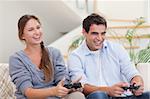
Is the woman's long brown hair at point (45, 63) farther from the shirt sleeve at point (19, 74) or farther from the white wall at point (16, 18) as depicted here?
the white wall at point (16, 18)

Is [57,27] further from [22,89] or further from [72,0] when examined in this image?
[22,89]

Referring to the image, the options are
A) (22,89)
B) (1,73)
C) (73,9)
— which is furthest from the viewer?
(73,9)

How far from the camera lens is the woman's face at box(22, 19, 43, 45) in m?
2.14

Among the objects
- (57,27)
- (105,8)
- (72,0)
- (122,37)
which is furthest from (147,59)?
(57,27)

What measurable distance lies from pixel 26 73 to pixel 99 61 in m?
0.54

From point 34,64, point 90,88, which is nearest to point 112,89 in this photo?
point 90,88

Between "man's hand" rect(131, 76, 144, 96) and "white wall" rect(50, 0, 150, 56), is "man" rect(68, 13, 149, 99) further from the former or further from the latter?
"white wall" rect(50, 0, 150, 56)

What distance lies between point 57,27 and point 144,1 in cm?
166

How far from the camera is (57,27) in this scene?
5.62m

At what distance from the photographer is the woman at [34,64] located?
2035 millimetres

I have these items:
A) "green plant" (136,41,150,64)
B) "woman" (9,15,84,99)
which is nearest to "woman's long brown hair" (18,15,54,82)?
"woman" (9,15,84,99)

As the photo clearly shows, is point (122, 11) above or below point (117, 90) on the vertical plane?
above

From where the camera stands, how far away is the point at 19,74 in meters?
2.02

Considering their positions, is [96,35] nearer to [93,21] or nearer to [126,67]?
[93,21]
